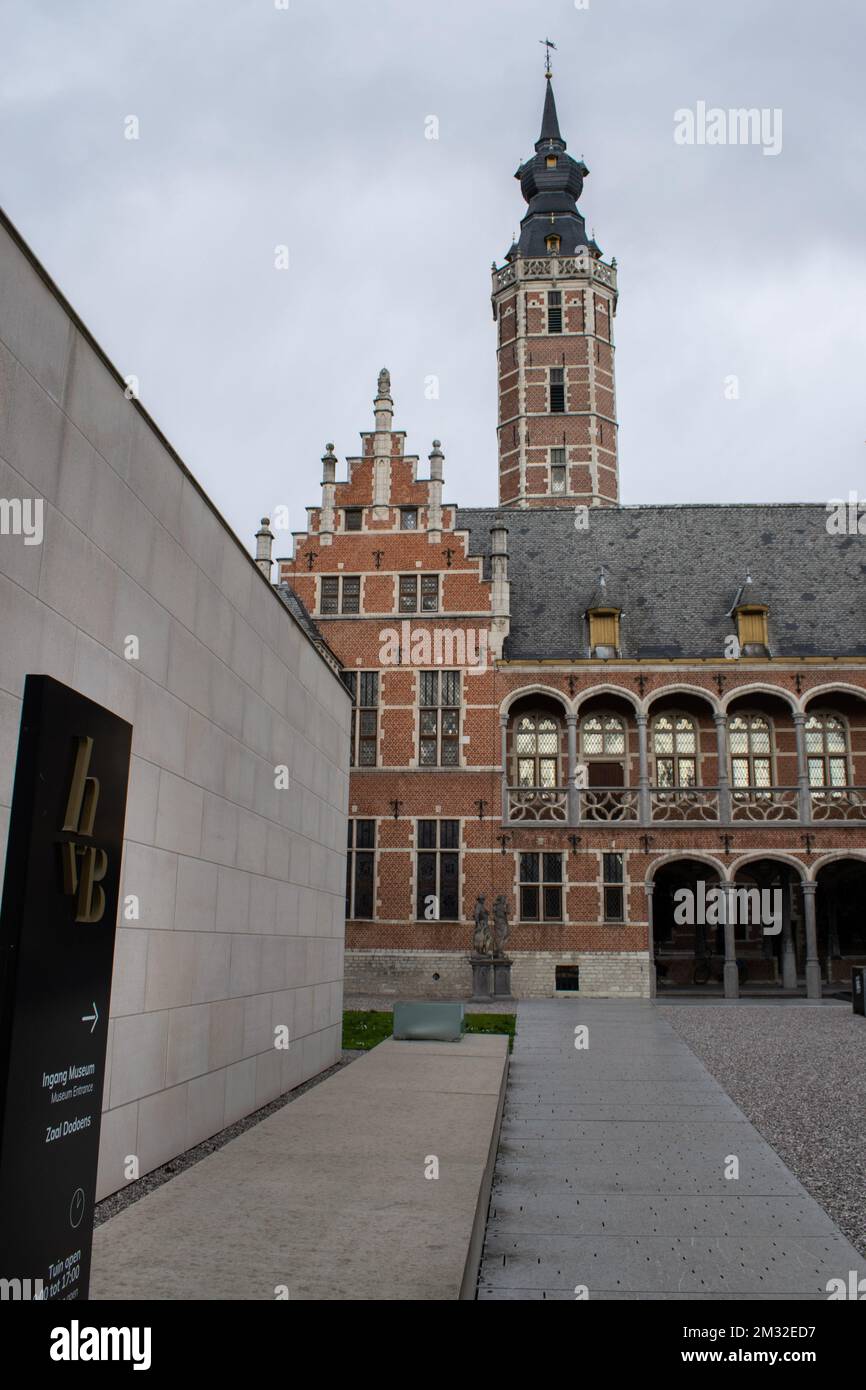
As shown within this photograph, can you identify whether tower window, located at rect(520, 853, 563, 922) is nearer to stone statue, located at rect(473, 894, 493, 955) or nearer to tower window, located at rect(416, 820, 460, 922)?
tower window, located at rect(416, 820, 460, 922)

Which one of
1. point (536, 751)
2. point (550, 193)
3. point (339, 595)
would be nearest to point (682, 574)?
point (536, 751)

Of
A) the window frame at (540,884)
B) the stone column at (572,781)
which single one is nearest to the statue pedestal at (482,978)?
the window frame at (540,884)

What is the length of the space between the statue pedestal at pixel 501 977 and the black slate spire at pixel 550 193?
3697 cm

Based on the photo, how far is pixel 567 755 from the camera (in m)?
26.5

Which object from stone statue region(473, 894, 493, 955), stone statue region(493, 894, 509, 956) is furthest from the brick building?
stone statue region(473, 894, 493, 955)

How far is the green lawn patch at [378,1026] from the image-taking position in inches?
580

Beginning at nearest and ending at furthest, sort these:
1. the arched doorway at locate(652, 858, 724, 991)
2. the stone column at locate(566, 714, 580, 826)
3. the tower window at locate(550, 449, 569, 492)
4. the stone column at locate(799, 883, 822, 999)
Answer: the stone column at locate(799, 883, 822, 999) → the stone column at locate(566, 714, 580, 826) → the arched doorway at locate(652, 858, 724, 991) → the tower window at locate(550, 449, 569, 492)

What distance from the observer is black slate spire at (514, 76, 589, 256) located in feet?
160

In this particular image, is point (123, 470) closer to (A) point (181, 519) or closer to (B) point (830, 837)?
(A) point (181, 519)

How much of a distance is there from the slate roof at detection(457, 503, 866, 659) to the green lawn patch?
10.6 m

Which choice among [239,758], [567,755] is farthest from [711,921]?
[239,758]

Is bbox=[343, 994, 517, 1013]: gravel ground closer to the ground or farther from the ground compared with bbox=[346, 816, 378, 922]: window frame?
closer to the ground

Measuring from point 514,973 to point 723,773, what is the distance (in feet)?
23.8

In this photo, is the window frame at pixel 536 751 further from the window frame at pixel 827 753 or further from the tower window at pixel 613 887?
the window frame at pixel 827 753
